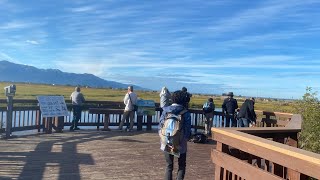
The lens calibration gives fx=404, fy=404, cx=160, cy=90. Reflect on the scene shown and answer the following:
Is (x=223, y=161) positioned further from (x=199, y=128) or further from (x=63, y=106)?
(x=199, y=128)

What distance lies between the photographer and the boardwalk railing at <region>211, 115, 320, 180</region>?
331cm

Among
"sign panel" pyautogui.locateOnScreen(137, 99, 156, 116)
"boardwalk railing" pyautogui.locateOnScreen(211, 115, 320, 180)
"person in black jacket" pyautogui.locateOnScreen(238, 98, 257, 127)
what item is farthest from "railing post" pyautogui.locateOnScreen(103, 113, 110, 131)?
"boardwalk railing" pyautogui.locateOnScreen(211, 115, 320, 180)

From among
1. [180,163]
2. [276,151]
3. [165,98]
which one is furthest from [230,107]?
[276,151]

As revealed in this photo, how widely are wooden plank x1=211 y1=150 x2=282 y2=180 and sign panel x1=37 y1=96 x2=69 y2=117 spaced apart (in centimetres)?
991

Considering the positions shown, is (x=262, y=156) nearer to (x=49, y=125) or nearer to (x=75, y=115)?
(x=49, y=125)

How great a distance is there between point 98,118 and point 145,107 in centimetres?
192

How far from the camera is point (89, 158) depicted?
951 cm

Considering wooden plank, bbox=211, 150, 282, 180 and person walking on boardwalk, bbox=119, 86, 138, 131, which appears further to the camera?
person walking on boardwalk, bbox=119, 86, 138, 131

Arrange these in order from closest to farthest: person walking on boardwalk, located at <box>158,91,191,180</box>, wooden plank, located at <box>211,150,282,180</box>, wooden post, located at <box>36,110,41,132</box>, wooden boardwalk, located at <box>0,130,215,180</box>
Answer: wooden plank, located at <box>211,150,282,180</box> < person walking on boardwalk, located at <box>158,91,191,180</box> < wooden boardwalk, located at <box>0,130,215,180</box> < wooden post, located at <box>36,110,41,132</box>

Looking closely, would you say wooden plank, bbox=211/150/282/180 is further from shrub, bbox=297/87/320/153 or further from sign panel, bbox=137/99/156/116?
sign panel, bbox=137/99/156/116

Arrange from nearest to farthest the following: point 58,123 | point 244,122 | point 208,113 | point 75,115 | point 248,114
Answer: point 248,114 < point 244,122 < point 58,123 < point 208,113 < point 75,115

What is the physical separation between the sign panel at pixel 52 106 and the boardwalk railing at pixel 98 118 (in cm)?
25

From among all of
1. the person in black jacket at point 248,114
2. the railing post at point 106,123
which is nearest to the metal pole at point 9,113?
the railing post at point 106,123

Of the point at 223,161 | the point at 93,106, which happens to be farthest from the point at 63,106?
the point at 223,161
